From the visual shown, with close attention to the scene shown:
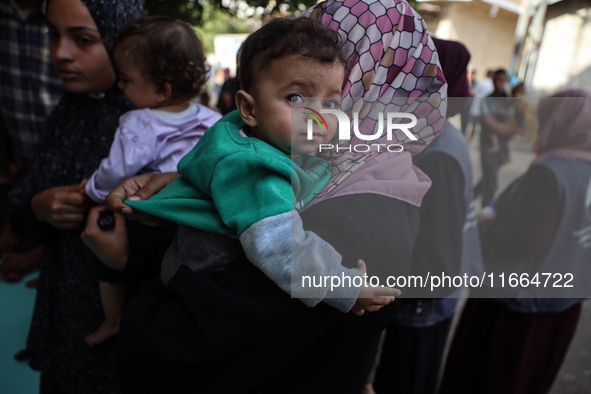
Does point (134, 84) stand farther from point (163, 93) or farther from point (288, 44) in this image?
point (288, 44)

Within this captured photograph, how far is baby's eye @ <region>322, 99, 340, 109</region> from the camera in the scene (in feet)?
3.18

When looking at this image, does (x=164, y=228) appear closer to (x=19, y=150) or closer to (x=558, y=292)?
(x=558, y=292)

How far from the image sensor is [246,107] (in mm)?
1018

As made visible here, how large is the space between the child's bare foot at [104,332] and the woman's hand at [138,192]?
58 cm

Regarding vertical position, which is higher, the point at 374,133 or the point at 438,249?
the point at 374,133

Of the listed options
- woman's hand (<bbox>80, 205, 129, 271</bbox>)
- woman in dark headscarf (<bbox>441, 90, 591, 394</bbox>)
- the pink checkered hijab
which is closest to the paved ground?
woman in dark headscarf (<bbox>441, 90, 591, 394</bbox>)

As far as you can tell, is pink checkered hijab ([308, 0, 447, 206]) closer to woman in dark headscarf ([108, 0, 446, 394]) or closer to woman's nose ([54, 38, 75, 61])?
woman in dark headscarf ([108, 0, 446, 394])

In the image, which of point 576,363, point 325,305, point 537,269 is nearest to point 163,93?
point 325,305

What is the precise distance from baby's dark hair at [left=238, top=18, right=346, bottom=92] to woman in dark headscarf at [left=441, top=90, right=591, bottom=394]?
4.18ft

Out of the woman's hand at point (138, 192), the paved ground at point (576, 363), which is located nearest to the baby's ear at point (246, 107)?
the woman's hand at point (138, 192)

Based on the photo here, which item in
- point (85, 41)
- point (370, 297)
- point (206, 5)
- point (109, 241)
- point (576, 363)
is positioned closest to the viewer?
point (370, 297)

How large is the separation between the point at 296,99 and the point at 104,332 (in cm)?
121

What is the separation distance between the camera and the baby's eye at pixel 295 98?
94 centimetres

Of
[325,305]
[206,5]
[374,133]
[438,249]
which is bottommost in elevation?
[438,249]
